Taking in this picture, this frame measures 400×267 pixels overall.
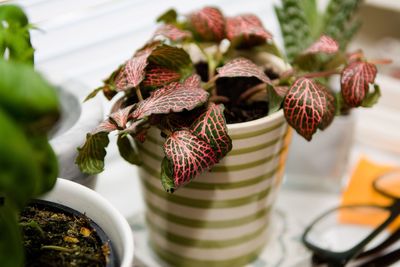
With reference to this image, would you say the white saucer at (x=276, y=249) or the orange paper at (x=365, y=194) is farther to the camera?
the orange paper at (x=365, y=194)

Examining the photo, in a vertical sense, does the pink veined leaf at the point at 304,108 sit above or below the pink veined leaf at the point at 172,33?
below

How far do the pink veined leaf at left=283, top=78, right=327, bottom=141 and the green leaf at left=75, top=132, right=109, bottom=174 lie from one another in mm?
146

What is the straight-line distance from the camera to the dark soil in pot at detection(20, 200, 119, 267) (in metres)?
0.34

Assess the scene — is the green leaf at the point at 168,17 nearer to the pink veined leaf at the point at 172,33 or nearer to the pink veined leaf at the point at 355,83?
the pink veined leaf at the point at 172,33

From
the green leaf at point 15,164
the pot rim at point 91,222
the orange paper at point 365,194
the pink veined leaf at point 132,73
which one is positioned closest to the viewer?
Answer: the green leaf at point 15,164

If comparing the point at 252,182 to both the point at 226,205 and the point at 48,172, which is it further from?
the point at 48,172

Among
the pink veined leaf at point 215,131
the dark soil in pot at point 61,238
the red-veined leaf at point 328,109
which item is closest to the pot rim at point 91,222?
the dark soil in pot at point 61,238

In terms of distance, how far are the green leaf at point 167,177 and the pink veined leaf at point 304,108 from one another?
104 millimetres

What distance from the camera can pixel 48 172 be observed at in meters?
0.28

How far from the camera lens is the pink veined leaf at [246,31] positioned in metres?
0.52

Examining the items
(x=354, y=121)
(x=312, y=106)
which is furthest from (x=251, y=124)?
(x=354, y=121)

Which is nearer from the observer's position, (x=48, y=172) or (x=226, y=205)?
(x=48, y=172)

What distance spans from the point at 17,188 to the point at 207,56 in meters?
0.33

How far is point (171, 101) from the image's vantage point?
1.36ft
